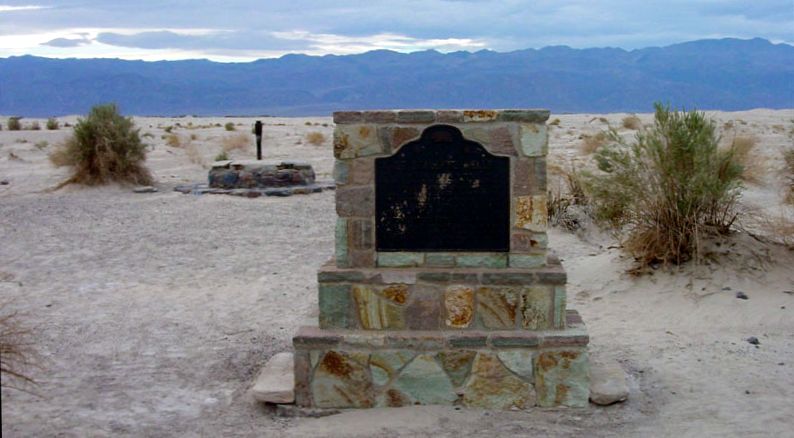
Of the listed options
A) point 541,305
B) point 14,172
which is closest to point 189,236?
point 541,305

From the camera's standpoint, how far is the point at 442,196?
5641 mm

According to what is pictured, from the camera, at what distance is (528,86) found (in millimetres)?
169375

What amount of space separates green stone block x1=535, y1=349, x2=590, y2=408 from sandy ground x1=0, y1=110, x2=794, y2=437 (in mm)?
100

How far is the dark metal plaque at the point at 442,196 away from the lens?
557 cm

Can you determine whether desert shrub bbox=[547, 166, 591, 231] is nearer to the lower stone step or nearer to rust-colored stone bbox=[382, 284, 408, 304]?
the lower stone step

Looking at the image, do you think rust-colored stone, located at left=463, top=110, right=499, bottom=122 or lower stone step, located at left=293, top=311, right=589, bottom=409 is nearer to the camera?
rust-colored stone, located at left=463, top=110, right=499, bottom=122

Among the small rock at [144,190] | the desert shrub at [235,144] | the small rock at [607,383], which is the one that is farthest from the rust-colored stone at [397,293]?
the desert shrub at [235,144]

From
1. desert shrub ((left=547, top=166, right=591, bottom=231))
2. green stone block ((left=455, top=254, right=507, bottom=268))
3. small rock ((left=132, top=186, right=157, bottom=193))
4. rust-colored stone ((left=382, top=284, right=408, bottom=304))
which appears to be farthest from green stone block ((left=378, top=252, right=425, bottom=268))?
small rock ((left=132, top=186, right=157, bottom=193))

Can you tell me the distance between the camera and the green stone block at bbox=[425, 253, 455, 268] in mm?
5680

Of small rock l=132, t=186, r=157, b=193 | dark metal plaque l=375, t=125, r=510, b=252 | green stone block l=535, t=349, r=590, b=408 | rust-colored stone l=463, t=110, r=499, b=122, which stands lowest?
green stone block l=535, t=349, r=590, b=408

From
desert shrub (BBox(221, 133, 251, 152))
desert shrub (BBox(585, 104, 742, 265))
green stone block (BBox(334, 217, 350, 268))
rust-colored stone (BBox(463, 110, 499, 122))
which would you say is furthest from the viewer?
desert shrub (BBox(221, 133, 251, 152))

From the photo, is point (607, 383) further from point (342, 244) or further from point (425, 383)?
point (342, 244)

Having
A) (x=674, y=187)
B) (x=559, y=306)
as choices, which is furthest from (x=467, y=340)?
(x=674, y=187)

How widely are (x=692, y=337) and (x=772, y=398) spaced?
1.49m
